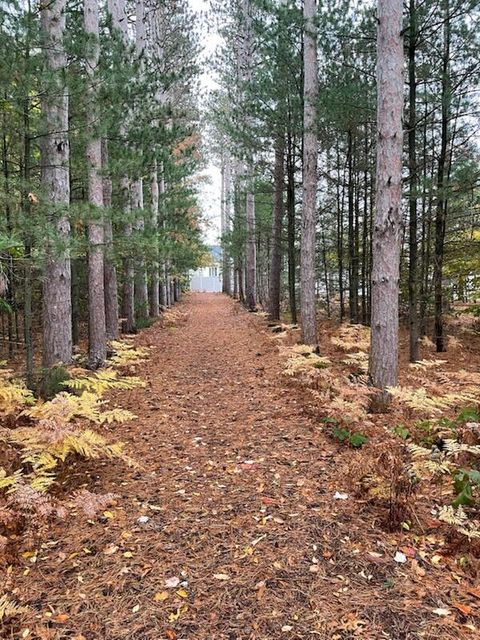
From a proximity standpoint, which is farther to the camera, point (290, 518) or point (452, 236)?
point (452, 236)

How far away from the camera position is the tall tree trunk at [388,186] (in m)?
4.90

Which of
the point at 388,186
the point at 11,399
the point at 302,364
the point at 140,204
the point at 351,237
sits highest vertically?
the point at 140,204

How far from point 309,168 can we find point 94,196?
4.26m

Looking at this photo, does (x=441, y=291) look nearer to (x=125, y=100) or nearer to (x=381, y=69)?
(x=381, y=69)

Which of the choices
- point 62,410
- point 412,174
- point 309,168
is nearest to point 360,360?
point 412,174

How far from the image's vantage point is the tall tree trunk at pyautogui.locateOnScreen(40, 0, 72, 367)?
529 centimetres

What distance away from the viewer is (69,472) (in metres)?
3.67

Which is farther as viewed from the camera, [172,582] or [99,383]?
[99,383]

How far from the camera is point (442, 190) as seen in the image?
720 centimetres

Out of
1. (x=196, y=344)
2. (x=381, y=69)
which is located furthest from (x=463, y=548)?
(x=196, y=344)

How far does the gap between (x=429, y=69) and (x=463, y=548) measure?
9037 millimetres

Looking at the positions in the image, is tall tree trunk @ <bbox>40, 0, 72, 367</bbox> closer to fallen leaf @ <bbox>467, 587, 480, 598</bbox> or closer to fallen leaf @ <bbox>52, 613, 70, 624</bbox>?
fallen leaf @ <bbox>52, 613, 70, 624</bbox>

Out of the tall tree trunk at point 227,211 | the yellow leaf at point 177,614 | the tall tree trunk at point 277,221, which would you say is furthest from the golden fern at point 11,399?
the tall tree trunk at point 227,211

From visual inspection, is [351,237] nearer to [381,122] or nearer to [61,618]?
[381,122]
